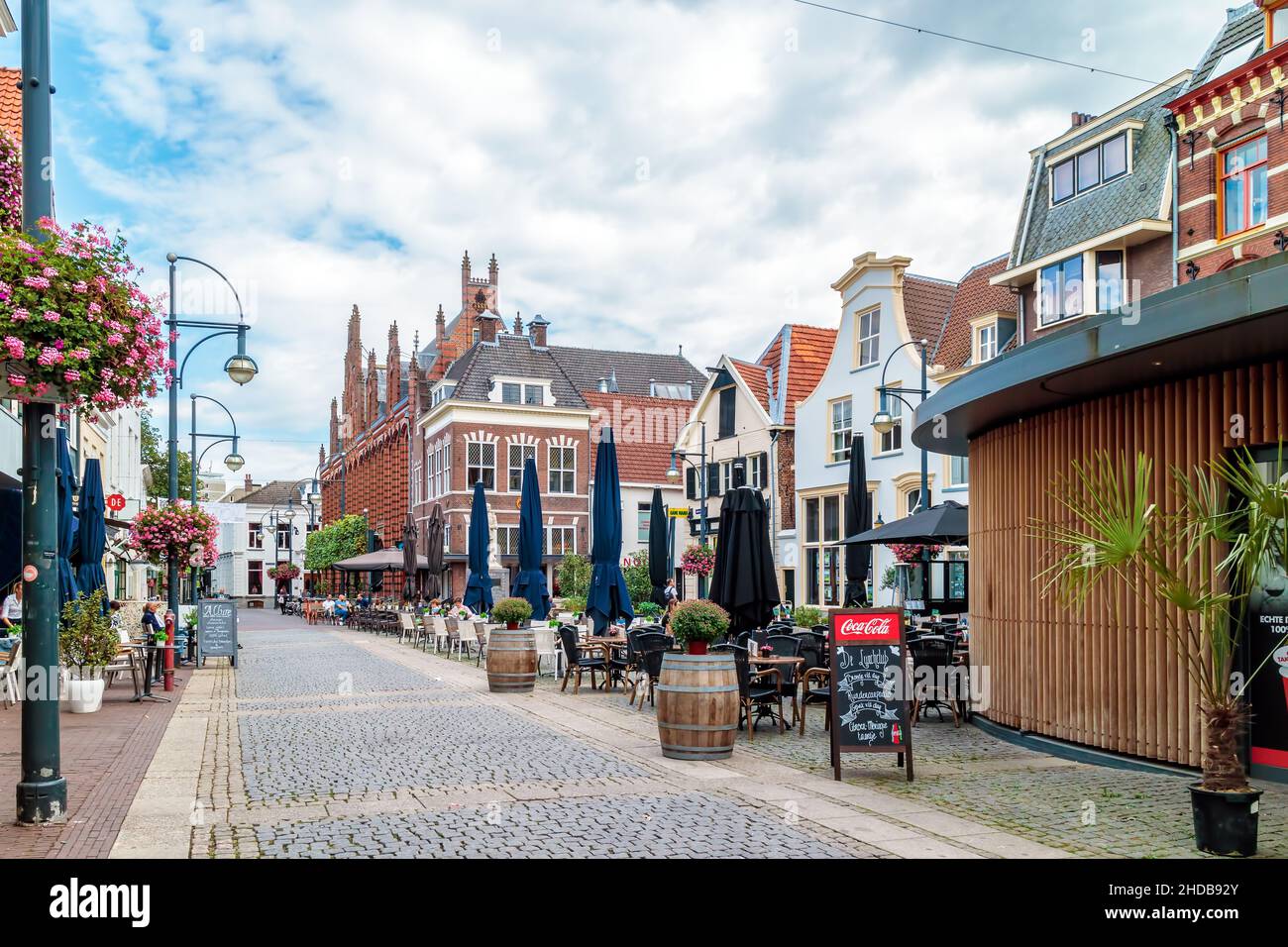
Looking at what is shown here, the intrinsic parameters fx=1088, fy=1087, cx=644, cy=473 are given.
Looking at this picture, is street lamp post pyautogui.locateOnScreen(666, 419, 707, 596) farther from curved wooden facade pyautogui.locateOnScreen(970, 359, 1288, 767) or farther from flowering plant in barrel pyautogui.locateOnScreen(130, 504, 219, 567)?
curved wooden facade pyautogui.locateOnScreen(970, 359, 1288, 767)

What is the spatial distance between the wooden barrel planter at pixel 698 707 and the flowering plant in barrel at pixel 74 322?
5309 mm

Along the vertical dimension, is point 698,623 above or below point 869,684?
above

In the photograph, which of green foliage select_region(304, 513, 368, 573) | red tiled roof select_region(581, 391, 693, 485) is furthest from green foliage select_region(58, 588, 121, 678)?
green foliage select_region(304, 513, 368, 573)

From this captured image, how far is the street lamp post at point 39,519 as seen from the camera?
7395 mm

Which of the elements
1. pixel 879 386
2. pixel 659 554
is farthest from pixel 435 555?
pixel 879 386

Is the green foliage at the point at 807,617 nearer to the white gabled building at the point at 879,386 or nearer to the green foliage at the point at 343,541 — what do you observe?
the white gabled building at the point at 879,386

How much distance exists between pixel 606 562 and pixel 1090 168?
15436 mm

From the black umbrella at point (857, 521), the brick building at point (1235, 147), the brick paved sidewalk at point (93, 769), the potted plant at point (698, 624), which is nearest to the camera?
the brick paved sidewalk at point (93, 769)

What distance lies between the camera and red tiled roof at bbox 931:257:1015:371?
3059cm

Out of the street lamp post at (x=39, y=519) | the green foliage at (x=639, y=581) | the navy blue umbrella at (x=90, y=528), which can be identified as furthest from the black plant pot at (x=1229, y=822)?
the green foliage at (x=639, y=581)

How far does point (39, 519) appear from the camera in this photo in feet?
24.6

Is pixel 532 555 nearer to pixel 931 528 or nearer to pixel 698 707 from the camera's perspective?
pixel 931 528

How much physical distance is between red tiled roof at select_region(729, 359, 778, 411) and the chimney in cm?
1696

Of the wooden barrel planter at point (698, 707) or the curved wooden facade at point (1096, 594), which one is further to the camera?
the wooden barrel planter at point (698, 707)
